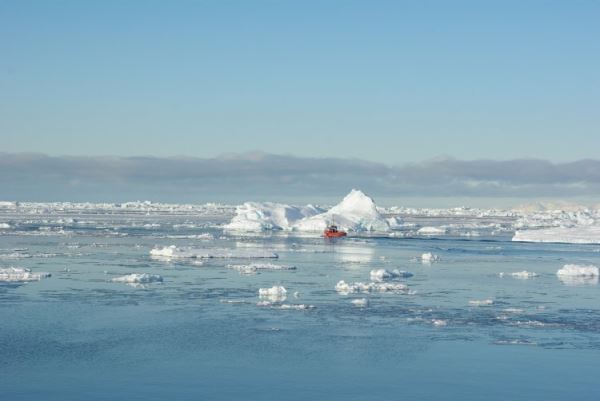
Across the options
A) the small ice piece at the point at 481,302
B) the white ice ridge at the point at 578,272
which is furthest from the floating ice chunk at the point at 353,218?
the small ice piece at the point at 481,302

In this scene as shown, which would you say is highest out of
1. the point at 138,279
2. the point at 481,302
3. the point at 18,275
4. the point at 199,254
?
the point at 199,254

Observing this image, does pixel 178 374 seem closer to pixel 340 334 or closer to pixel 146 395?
pixel 146 395

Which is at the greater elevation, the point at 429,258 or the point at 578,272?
the point at 429,258

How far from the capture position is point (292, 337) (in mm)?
15297

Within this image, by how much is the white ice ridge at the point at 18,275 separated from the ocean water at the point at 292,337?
1.92 ft

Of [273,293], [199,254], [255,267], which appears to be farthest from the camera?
[199,254]

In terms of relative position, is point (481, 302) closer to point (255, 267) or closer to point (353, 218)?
point (255, 267)

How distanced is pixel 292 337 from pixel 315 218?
43.9 metres

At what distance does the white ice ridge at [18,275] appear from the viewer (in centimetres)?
2273

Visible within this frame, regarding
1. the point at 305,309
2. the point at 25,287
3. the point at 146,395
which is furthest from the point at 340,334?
the point at 25,287

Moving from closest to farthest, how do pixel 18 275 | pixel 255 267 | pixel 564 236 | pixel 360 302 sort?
pixel 360 302 < pixel 18 275 < pixel 255 267 < pixel 564 236

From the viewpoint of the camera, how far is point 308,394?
11508mm

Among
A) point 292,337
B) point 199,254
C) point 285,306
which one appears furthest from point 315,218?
point 292,337

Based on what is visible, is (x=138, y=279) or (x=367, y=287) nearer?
(x=367, y=287)
